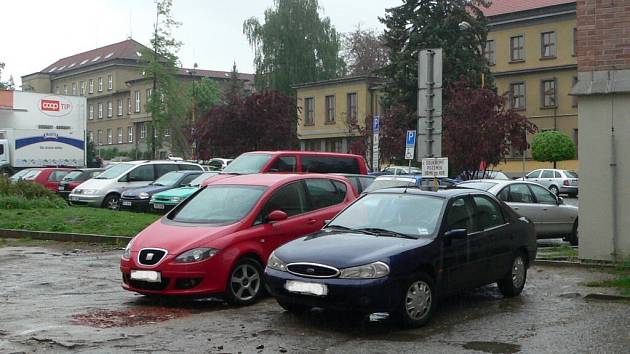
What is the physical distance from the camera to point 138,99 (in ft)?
284

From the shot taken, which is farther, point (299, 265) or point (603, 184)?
point (603, 184)

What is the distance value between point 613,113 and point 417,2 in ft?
116

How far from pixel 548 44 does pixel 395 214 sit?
50.5 metres

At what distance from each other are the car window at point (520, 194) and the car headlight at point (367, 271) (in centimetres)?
896

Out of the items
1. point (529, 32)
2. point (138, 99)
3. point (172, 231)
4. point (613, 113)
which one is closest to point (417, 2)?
point (529, 32)

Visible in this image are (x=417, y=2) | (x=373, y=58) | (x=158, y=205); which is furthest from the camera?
(x=373, y=58)

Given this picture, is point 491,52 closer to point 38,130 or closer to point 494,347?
point 38,130

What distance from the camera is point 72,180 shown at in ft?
90.6

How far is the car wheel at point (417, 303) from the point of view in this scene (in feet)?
26.3

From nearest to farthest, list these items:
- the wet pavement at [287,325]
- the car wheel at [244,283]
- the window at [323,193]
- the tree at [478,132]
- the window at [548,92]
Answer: the wet pavement at [287,325]
the car wheel at [244,283]
the window at [323,193]
the tree at [478,132]
the window at [548,92]

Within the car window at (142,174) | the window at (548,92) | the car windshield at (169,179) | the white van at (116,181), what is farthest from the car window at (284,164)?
the window at (548,92)

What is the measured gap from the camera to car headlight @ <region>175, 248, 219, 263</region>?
920 centimetres

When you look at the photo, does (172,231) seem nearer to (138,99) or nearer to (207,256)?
(207,256)

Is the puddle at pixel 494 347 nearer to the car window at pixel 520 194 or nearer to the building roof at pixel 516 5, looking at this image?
the car window at pixel 520 194
